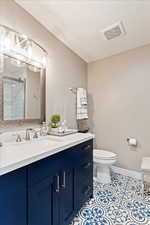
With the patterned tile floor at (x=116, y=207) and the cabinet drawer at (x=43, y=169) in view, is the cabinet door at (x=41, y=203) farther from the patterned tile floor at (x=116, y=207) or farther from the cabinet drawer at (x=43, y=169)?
the patterned tile floor at (x=116, y=207)

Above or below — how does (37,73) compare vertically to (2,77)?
above

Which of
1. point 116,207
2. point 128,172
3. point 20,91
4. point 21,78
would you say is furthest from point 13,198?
point 128,172

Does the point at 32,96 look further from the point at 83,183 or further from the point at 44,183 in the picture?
the point at 83,183

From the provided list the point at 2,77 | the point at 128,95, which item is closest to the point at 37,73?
the point at 2,77

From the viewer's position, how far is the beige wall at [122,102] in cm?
244

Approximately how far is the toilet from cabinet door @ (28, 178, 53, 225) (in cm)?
121

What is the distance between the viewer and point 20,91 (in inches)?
62.6

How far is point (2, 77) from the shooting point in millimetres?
1407

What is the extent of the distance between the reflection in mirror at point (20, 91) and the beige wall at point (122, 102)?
1404mm

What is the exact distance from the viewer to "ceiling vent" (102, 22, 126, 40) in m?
1.89

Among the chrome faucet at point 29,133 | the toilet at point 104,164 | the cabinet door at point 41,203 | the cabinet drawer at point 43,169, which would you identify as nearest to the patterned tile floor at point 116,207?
the toilet at point 104,164

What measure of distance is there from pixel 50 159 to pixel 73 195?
583 millimetres

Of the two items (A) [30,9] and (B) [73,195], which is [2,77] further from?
(B) [73,195]

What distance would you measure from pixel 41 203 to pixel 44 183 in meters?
0.14
